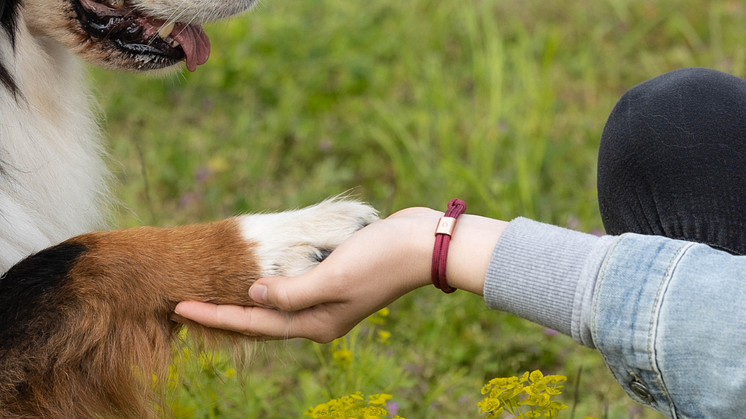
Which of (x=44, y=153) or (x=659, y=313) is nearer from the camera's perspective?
(x=659, y=313)

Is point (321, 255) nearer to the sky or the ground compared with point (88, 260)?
nearer to the ground

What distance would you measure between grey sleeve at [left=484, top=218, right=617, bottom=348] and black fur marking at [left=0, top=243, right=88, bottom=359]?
91cm

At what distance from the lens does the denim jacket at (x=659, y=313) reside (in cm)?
116

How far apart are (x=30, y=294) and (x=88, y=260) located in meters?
0.13

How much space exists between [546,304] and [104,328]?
929mm

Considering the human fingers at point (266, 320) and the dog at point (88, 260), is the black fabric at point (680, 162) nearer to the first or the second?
the dog at point (88, 260)

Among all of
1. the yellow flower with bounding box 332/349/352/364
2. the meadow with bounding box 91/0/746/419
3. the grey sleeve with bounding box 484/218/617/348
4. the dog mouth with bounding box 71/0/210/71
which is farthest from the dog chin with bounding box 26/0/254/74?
the grey sleeve with bounding box 484/218/617/348

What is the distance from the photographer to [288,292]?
55.5 inches

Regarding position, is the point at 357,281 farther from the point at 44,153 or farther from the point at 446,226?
the point at 44,153

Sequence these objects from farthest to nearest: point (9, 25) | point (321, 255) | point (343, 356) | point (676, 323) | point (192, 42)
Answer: point (192, 42) < point (343, 356) < point (9, 25) < point (321, 255) < point (676, 323)

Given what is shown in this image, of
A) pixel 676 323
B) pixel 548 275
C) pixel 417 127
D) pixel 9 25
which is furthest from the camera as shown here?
pixel 417 127

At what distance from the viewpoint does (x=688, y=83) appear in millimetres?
1702

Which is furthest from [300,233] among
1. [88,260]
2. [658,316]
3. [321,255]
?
[658,316]

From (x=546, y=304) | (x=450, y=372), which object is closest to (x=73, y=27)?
(x=546, y=304)
